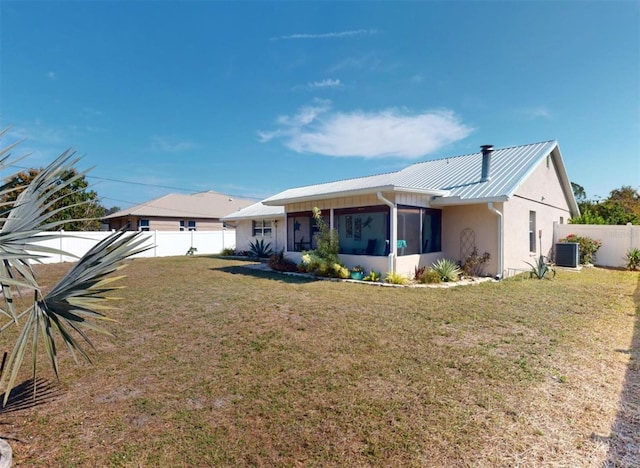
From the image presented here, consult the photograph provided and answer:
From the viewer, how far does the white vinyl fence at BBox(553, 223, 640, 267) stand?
13.9m

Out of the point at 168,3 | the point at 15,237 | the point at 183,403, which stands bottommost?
the point at 183,403

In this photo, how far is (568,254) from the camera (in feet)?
45.7

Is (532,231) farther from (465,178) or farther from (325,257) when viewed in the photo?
(325,257)

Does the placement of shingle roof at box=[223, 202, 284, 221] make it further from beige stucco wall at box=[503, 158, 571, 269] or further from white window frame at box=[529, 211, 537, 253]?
white window frame at box=[529, 211, 537, 253]

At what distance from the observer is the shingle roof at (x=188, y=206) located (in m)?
28.5

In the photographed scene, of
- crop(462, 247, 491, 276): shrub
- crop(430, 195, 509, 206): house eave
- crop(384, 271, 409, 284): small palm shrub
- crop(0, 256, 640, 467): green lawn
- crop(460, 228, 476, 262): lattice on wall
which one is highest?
crop(430, 195, 509, 206): house eave

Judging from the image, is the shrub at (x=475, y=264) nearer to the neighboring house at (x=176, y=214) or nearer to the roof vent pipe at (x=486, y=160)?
the roof vent pipe at (x=486, y=160)

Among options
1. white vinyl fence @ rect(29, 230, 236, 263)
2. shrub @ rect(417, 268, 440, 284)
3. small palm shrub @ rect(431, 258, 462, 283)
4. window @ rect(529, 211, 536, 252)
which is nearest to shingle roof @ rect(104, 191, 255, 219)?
white vinyl fence @ rect(29, 230, 236, 263)

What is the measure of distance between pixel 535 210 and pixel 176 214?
2687 cm

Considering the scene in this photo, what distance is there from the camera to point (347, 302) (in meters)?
7.70

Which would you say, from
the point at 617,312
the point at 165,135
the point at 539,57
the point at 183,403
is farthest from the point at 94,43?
the point at 617,312

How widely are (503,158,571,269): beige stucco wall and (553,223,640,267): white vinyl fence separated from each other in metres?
0.83

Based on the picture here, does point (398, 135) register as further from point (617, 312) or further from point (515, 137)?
point (617, 312)

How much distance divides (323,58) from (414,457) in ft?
51.8
